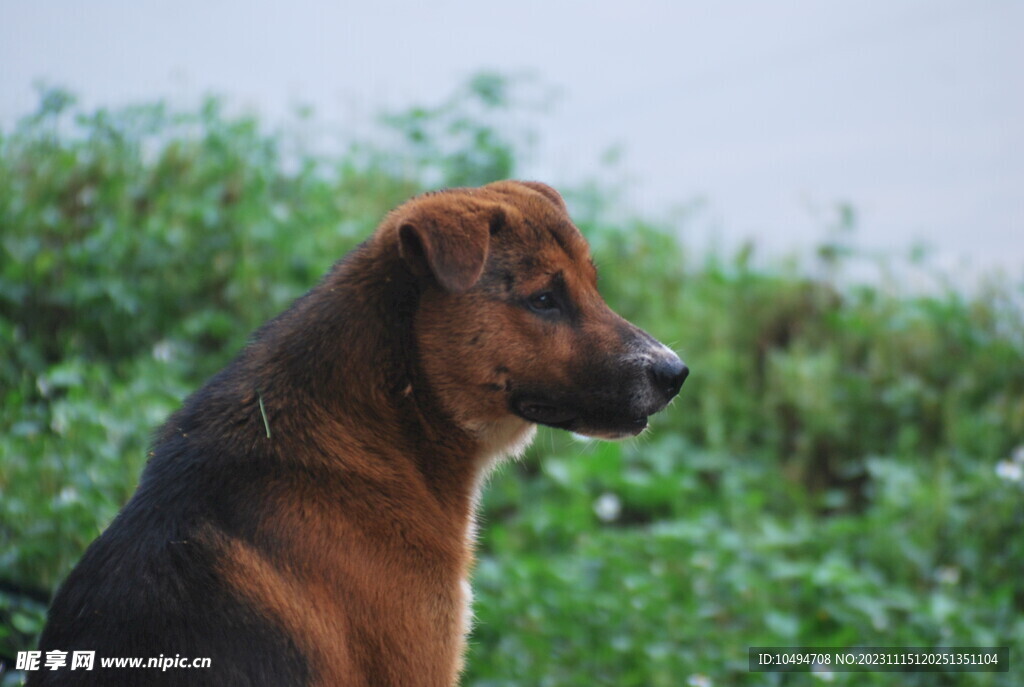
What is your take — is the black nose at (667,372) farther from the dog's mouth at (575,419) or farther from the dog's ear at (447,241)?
the dog's ear at (447,241)

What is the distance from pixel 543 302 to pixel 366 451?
2.66 ft

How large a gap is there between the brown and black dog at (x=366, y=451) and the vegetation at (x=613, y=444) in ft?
4.47

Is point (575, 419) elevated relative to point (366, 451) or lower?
elevated

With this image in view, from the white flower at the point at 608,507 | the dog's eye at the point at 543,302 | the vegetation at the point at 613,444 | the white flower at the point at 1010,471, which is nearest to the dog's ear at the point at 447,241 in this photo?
the dog's eye at the point at 543,302

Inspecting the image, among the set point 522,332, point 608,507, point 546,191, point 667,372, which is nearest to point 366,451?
point 522,332

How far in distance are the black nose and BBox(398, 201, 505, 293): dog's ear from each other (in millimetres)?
723

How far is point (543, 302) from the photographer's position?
11.5 feet

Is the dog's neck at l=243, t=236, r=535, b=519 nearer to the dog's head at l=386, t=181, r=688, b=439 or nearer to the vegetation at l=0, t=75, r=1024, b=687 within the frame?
the dog's head at l=386, t=181, r=688, b=439

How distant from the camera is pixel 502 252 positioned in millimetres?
3473

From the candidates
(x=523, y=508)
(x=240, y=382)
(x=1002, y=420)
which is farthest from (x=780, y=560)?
(x=240, y=382)

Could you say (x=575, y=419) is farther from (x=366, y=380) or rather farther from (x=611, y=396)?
(x=366, y=380)

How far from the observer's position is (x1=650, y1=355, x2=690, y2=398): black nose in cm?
351

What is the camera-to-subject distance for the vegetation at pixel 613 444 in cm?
509

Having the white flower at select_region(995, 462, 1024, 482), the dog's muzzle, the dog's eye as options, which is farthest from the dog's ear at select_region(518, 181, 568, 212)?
the white flower at select_region(995, 462, 1024, 482)
